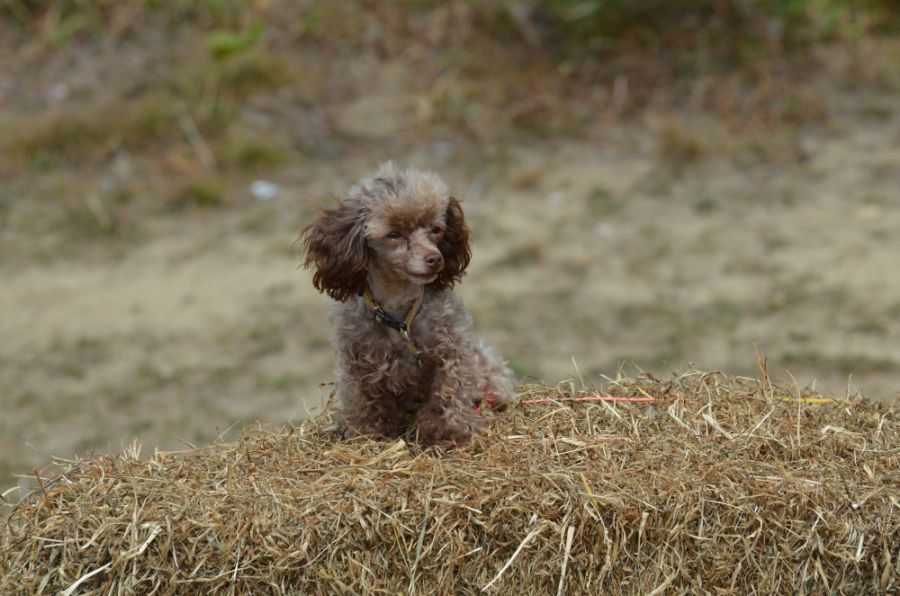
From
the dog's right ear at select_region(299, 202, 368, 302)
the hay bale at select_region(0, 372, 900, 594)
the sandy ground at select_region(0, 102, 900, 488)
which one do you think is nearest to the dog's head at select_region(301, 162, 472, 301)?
the dog's right ear at select_region(299, 202, 368, 302)

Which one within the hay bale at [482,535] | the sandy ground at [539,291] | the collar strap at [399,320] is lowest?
the sandy ground at [539,291]

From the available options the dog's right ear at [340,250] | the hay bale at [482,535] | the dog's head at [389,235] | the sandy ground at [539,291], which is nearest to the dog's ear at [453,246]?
the dog's head at [389,235]

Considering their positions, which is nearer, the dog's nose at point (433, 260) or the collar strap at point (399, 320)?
the dog's nose at point (433, 260)

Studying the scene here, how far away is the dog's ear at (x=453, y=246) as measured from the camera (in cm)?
453

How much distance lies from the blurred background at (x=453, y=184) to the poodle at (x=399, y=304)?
2.92m

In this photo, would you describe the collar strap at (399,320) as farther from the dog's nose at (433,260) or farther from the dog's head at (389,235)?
the dog's nose at (433,260)

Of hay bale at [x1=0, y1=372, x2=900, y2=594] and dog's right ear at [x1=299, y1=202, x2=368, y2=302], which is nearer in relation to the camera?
hay bale at [x1=0, y1=372, x2=900, y2=594]

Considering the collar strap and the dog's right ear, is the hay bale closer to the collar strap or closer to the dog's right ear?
the collar strap

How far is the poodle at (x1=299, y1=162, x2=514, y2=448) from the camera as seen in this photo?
4.39 metres

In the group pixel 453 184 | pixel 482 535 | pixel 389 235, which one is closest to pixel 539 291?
pixel 453 184

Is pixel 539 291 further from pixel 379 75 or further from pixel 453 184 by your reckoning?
pixel 379 75

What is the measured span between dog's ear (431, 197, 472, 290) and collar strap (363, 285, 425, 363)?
0.43ft

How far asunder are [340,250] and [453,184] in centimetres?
614

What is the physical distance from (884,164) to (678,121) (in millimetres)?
1845
